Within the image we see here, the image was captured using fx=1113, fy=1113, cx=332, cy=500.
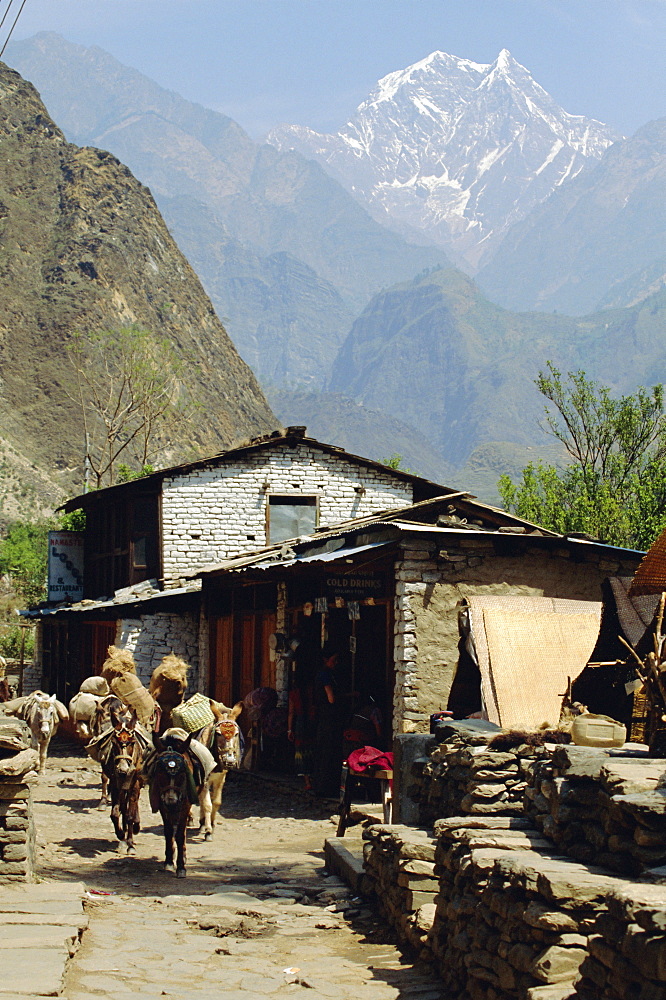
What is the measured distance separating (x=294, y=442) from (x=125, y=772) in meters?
12.4

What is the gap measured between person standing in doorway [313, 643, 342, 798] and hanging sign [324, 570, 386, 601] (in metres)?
1.12

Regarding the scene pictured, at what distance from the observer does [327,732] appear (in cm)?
1623

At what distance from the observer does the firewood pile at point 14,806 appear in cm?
944

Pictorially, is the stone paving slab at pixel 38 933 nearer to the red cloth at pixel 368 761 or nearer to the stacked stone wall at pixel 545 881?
the stacked stone wall at pixel 545 881

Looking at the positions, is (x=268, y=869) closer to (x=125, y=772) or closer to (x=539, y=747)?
(x=125, y=772)

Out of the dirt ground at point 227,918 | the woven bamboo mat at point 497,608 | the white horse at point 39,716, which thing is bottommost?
the dirt ground at point 227,918

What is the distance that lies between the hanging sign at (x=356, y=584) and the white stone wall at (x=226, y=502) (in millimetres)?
8605

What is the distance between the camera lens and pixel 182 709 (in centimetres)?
1289

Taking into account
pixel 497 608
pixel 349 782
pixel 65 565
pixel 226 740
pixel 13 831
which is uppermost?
pixel 65 565

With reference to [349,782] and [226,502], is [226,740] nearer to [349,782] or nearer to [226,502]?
[349,782]

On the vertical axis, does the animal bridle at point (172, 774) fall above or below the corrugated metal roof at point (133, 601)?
below

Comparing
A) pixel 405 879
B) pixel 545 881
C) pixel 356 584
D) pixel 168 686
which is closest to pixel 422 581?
pixel 356 584

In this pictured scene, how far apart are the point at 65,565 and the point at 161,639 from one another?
8162 millimetres

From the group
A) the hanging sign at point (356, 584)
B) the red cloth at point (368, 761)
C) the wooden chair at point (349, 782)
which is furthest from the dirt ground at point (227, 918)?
the hanging sign at point (356, 584)
